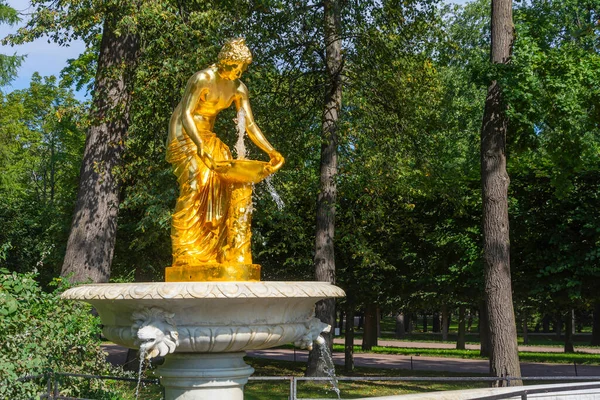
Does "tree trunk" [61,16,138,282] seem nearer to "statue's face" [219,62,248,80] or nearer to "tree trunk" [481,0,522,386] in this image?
"statue's face" [219,62,248,80]

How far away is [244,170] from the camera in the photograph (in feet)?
20.2

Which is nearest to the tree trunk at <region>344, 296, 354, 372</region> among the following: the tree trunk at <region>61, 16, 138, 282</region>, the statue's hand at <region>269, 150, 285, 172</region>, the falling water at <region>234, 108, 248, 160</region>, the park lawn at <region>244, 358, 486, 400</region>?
the park lawn at <region>244, 358, 486, 400</region>

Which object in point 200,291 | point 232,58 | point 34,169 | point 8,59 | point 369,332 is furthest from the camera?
point 34,169

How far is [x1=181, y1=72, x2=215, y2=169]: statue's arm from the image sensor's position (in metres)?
6.43

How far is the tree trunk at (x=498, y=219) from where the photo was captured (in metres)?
11.7

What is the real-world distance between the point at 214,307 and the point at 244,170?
1.48m

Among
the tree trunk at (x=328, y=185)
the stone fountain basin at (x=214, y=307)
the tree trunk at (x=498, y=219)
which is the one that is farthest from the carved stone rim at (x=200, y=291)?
the tree trunk at (x=328, y=185)

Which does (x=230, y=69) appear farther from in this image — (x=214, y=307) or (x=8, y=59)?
(x=8, y=59)

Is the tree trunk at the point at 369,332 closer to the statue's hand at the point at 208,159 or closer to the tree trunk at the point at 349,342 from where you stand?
the tree trunk at the point at 349,342

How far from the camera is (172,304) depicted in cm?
497

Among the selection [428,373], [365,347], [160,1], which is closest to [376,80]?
[160,1]

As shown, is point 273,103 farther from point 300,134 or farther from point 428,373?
point 428,373

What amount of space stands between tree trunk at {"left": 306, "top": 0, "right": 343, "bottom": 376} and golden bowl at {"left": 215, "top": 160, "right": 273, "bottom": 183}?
373 inches

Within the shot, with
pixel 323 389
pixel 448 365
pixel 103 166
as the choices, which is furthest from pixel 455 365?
pixel 103 166
